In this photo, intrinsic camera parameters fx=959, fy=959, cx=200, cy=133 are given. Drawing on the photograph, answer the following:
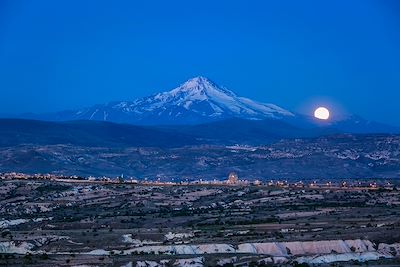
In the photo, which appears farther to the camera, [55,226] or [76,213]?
[76,213]

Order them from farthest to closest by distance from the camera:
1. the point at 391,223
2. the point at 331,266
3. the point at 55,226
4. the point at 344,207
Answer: the point at 344,207 → the point at 55,226 → the point at 391,223 → the point at 331,266

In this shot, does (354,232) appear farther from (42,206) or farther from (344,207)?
(42,206)

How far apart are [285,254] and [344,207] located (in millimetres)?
40015

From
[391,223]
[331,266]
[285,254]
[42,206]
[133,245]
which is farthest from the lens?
[42,206]

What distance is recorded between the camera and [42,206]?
12788 centimetres

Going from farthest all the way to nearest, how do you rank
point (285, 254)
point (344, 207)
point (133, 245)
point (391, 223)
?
1. point (344, 207)
2. point (391, 223)
3. point (133, 245)
4. point (285, 254)

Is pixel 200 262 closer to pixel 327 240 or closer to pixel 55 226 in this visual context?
pixel 327 240

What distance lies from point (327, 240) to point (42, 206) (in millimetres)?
56012

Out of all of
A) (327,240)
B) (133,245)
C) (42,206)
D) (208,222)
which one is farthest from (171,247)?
(42,206)

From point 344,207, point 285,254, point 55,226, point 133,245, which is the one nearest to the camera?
point 285,254

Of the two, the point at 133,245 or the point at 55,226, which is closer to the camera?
the point at 133,245

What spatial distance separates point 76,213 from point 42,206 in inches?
349

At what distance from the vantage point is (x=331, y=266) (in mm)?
71438

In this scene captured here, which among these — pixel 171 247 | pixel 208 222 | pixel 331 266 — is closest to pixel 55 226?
pixel 208 222
